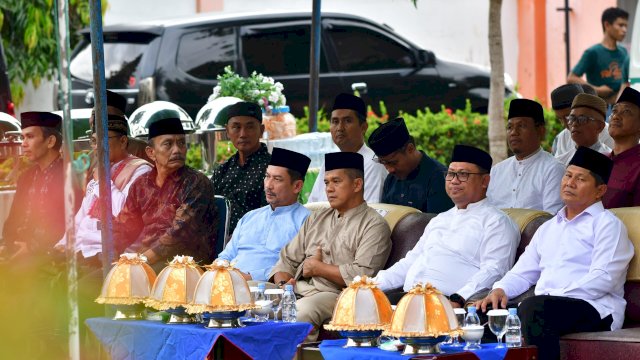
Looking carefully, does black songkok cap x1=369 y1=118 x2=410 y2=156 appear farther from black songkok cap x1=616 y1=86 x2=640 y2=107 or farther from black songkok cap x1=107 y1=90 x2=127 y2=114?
black songkok cap x1=107 y1=90 x2=127 y2=114

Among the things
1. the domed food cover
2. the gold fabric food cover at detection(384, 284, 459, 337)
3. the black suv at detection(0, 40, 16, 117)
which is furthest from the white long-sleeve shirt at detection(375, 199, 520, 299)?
the black suv at detection(0, 40, 16, 117)

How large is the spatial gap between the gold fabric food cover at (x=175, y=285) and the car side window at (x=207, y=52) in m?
7.62

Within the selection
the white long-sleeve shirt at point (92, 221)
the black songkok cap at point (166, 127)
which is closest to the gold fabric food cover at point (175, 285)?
the black songkok cap at point (166, 127)

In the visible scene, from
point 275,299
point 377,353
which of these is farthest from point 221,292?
point 377,353

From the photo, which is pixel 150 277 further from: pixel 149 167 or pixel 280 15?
pixel 280 15

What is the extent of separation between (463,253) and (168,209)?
2.06m

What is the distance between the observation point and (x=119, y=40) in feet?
47.5

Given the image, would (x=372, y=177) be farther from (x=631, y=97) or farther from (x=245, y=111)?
(x=631, y=97)

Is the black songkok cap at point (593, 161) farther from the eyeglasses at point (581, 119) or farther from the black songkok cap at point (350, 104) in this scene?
the black songkok cap at point (350, 104)

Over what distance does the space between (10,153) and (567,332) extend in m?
5.39

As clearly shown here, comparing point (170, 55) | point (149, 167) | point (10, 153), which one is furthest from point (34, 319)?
point (170, 55)

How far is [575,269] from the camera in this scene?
653cm

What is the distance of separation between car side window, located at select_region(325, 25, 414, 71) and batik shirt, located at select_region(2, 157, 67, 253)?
6.29 meters

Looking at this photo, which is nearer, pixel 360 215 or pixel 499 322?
pixel 499 322
